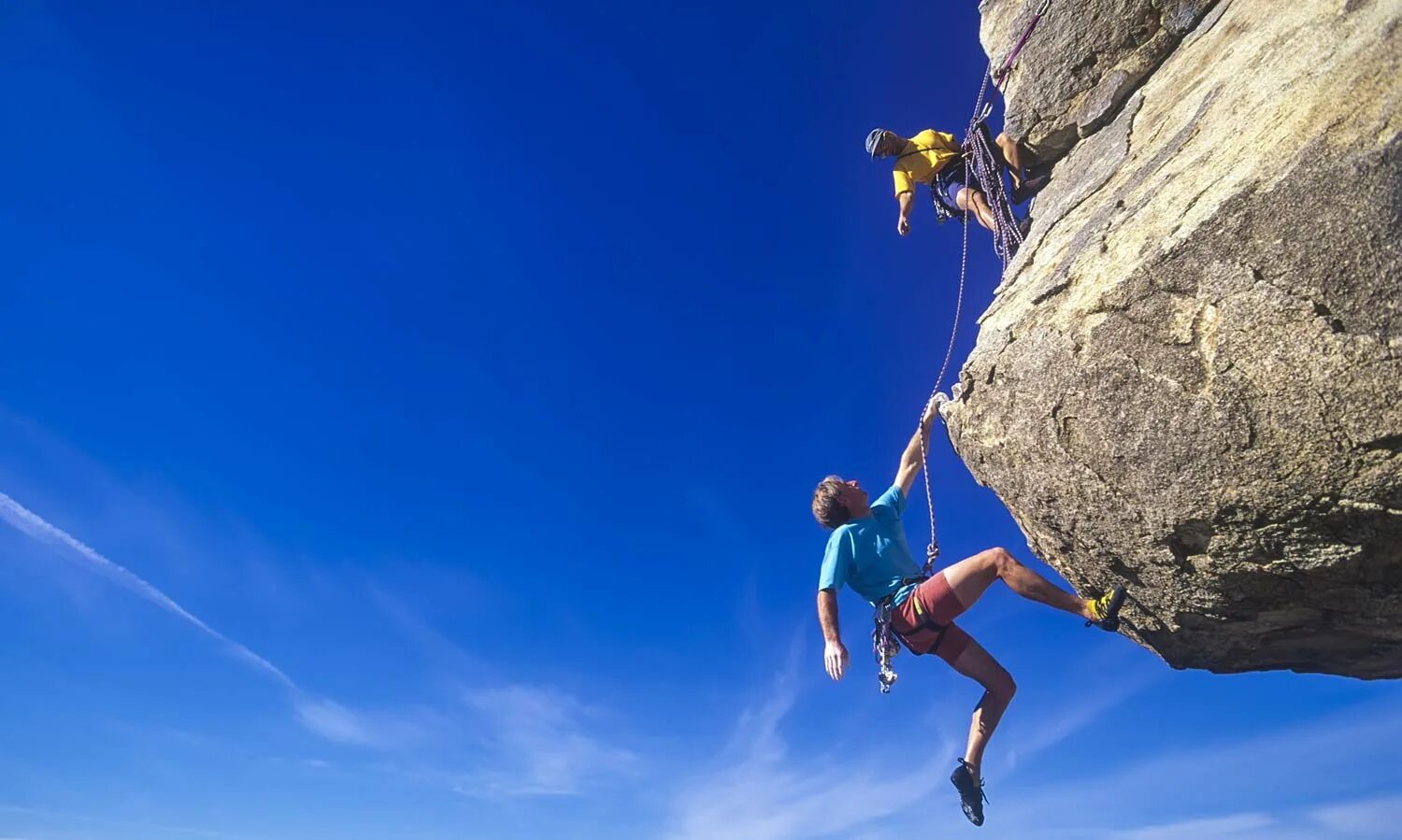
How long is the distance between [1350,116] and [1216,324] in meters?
1.25

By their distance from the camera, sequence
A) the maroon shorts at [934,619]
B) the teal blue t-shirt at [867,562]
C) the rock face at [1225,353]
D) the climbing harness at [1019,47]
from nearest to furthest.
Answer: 1. the rock face at [1225,353]
2. the maroon shorts at [934,619]
3. the teal blue t-shirt at [867,562]
4. the climbing harness at [1019,47]

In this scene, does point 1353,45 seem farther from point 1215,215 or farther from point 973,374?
point 973,374

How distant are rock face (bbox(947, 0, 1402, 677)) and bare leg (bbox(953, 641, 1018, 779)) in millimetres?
1146

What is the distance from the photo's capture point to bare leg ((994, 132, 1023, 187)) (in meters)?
8.34

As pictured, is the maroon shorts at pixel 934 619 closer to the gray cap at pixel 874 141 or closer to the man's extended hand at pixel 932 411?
the man's extended hand at pixel 932 411

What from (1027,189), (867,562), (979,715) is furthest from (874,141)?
(979,715)

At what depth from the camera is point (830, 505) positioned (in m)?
7.18

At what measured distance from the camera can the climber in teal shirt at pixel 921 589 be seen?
5.99 m

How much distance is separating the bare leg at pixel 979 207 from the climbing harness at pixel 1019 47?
1.31 meters

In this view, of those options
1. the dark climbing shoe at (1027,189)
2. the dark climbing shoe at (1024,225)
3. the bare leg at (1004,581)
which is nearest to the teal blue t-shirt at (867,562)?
the bare leg at (1004,581)

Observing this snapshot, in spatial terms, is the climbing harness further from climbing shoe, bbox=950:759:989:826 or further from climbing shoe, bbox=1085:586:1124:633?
climbing shoe, bbox=950:759:989:826

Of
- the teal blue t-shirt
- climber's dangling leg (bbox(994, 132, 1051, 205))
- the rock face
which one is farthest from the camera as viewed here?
climber's dangling leg (bbox(994, 132, 1051, 205))

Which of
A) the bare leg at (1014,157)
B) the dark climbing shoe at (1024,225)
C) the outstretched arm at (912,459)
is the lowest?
the outstretched arm at (912,459)

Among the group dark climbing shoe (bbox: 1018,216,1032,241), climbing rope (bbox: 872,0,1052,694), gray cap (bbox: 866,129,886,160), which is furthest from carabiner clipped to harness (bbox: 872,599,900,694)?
gray cap (bbox: 866,129,886,160)
